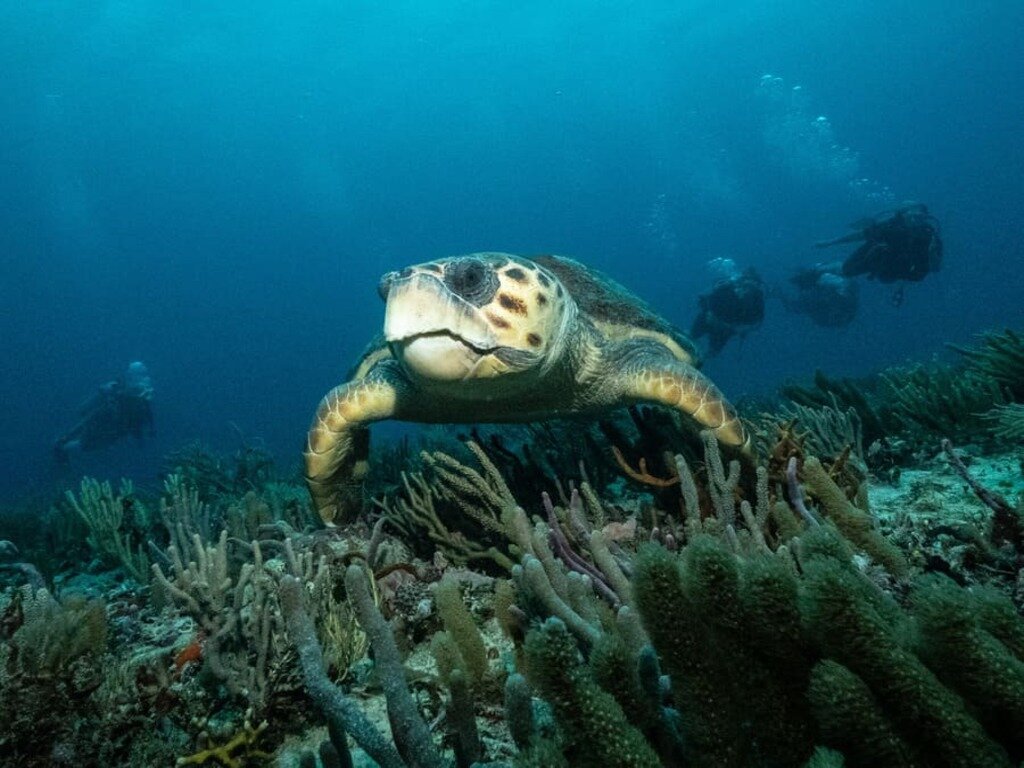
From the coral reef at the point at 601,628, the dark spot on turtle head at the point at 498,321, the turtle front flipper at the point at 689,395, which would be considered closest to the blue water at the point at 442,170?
the turtle front flipper at the point at 689,395

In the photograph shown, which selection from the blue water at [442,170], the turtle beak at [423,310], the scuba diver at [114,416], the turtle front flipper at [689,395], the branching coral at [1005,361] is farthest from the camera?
the blue water at [442,170]

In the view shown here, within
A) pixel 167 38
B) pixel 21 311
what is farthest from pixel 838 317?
pixel 21 311

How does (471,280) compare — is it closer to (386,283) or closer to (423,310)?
(423,310)

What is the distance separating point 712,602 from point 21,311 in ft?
511

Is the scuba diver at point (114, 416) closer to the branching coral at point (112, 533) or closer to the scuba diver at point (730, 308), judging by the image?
the branching coral at point (112, 533)

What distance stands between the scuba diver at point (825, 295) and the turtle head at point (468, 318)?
1802 centimetres

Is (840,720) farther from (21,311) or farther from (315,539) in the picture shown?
(21,311)

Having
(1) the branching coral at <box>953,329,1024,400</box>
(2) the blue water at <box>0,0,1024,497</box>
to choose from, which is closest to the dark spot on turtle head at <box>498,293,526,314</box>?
(1) the branching coral at <box>953,329,1024,400</box>

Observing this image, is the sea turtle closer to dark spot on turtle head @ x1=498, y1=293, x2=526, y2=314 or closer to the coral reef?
dark spot on turtle head @ x1=498, y1=293, x2=526, y2=314

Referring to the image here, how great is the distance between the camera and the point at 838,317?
64.8 ft

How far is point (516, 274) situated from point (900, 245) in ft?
46.0

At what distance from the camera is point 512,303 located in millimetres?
2971

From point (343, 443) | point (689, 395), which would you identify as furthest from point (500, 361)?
point (343, 443)

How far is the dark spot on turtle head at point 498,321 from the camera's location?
9.41ft
